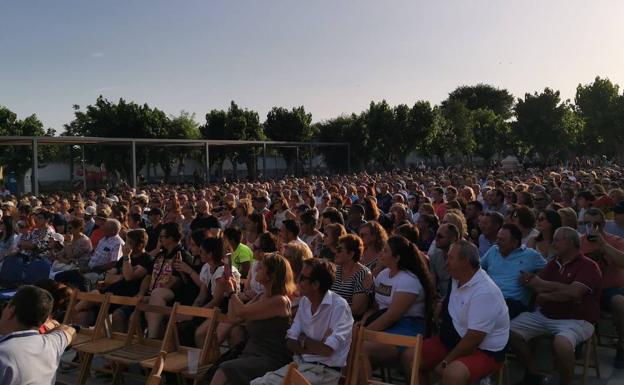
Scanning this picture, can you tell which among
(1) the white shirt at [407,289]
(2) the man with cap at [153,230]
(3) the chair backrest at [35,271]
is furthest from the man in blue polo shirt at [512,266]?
(3) the chair backrest at [35,271]

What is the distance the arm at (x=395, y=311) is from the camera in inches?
190

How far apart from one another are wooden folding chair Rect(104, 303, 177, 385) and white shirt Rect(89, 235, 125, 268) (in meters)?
2.21

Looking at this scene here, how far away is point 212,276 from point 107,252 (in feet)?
8.64

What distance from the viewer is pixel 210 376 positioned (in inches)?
185

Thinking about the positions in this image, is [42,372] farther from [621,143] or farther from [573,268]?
[621,143]

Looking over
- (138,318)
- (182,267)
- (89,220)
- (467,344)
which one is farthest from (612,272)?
(89,220)

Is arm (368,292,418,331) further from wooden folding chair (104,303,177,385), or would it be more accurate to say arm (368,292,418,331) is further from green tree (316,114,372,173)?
green tree (316,114,372,173)

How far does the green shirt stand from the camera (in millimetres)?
6824

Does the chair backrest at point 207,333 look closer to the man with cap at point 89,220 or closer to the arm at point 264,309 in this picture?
the arm at point 264,309

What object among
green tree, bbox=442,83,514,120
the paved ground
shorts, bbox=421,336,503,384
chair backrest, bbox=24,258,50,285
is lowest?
the paved ground

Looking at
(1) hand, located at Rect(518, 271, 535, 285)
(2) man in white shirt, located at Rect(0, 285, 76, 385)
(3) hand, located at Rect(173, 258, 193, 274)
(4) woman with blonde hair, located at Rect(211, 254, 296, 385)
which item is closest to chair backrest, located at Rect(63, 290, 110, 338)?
(3) hand, located at Rect(173, 258, 193, 274)

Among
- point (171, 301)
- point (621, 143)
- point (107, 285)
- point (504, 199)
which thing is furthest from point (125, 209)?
point (621, 143)

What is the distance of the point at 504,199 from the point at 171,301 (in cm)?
681

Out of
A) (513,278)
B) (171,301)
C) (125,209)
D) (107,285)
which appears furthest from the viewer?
(125,209)
